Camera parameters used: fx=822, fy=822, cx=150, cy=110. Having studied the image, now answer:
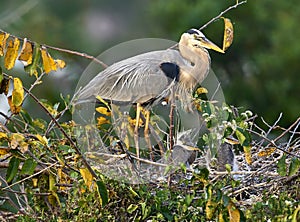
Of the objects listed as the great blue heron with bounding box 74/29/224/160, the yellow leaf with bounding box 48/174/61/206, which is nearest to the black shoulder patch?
the great blue heron with bounding box 74/29/224/160

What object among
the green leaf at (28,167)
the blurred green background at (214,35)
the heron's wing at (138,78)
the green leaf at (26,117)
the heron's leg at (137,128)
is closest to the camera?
the green leaf at (28,167)

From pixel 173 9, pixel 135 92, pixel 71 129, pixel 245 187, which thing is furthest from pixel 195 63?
pixel 173 9

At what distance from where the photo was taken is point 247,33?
7555mm

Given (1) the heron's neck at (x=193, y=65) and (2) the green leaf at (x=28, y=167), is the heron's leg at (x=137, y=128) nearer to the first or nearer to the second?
(1) the heron's neck at (x=193, y=65)

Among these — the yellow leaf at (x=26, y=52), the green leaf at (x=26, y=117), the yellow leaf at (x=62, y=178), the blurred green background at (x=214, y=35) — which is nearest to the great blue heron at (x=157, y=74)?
the green leaf at (x=26, y=117)

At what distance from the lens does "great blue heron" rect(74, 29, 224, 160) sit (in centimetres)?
306

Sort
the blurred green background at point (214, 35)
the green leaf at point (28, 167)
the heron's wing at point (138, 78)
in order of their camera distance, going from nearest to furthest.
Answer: the green leaf at point (28, 167) < the heron's wing at point (138, 78) < the blurred green background at point (214, 35)

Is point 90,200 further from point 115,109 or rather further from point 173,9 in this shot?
point 173,9

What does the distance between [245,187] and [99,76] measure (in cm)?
85

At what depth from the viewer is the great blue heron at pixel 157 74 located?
10.1 feet

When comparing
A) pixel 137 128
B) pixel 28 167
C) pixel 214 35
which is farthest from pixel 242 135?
pixel 214 35

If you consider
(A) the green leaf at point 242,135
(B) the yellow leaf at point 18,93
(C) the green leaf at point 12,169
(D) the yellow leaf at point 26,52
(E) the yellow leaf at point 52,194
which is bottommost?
(E) the yellow leaf at point 52,194

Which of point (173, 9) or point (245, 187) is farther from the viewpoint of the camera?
point (173, 9)

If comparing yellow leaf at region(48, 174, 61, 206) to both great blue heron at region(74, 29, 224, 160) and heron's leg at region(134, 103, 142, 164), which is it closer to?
heron's leg at region(134, 103, 142, 164)
